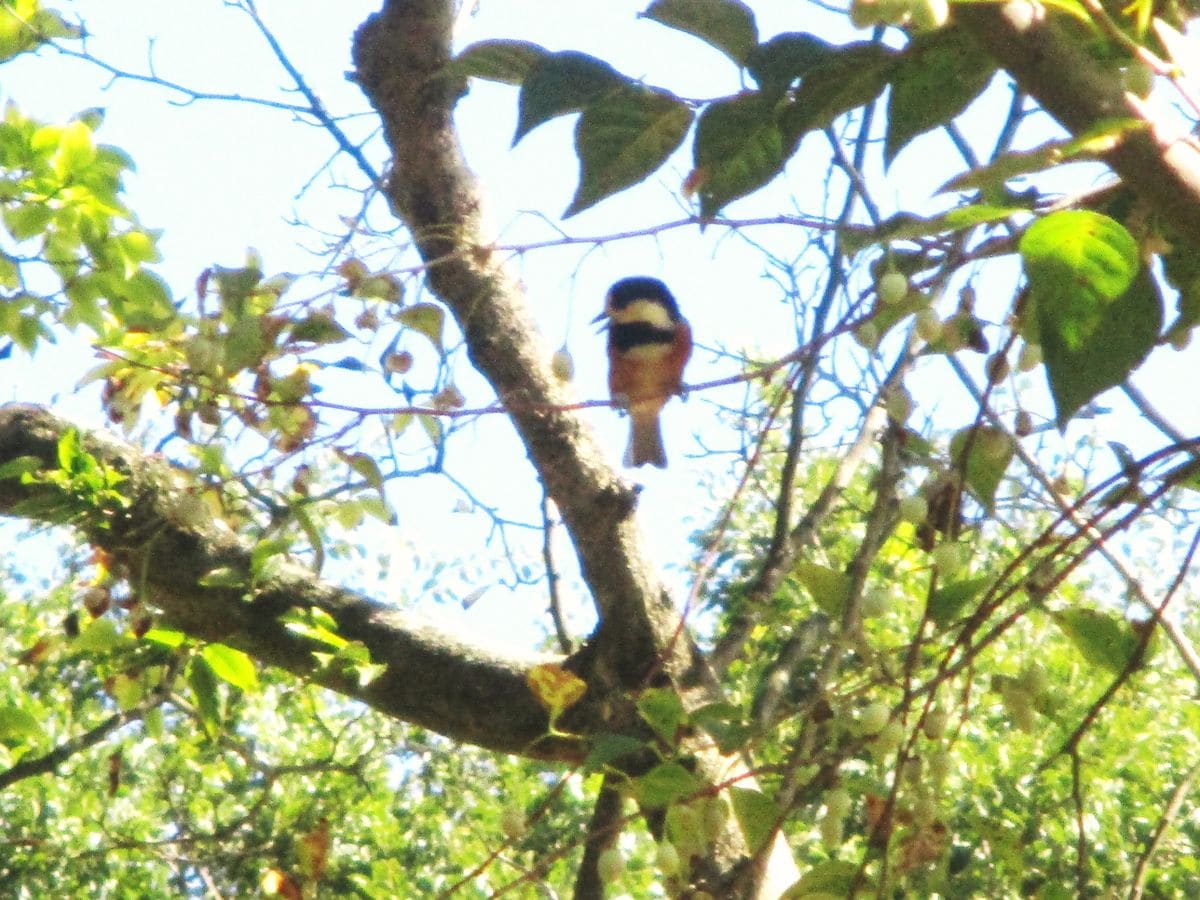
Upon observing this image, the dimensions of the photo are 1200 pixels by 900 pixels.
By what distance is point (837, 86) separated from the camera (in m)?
0.80

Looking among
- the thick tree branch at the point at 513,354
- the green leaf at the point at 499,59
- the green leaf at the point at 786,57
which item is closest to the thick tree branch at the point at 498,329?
the thick tree branch at the point at 513,354

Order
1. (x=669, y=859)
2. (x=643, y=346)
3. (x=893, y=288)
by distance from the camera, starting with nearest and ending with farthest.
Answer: (x=893, y=288)
(x=669, y=859)
(x=643, y=346)

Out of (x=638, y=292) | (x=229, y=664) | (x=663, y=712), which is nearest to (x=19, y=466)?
(x=229, y=664)

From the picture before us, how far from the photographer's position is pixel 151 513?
82.6 inches

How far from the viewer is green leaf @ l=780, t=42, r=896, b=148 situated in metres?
0.79

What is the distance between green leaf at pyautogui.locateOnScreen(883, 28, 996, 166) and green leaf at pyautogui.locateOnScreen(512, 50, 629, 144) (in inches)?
6.1

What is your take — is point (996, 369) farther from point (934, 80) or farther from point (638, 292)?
point (638, 292)

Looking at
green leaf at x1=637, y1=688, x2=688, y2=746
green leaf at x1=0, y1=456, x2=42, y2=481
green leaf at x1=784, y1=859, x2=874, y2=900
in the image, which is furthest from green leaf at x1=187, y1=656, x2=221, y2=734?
green leaf at x1=784, y1=859, x2=874, y2=900

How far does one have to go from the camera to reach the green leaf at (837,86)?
0.79 meters

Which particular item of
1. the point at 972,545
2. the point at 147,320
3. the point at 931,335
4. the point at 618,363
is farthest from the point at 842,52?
the point at 618,363

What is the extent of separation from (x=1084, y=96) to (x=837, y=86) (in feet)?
0.69

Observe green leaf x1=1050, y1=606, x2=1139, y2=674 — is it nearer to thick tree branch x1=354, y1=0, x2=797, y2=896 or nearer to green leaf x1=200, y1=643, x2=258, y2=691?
thick tree branch x1=354, y1=0, x2=797, y2=896

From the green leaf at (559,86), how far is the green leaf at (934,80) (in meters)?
0.15

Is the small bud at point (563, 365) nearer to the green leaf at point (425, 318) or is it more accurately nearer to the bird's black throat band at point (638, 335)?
the green leaf at point (425, 318)
